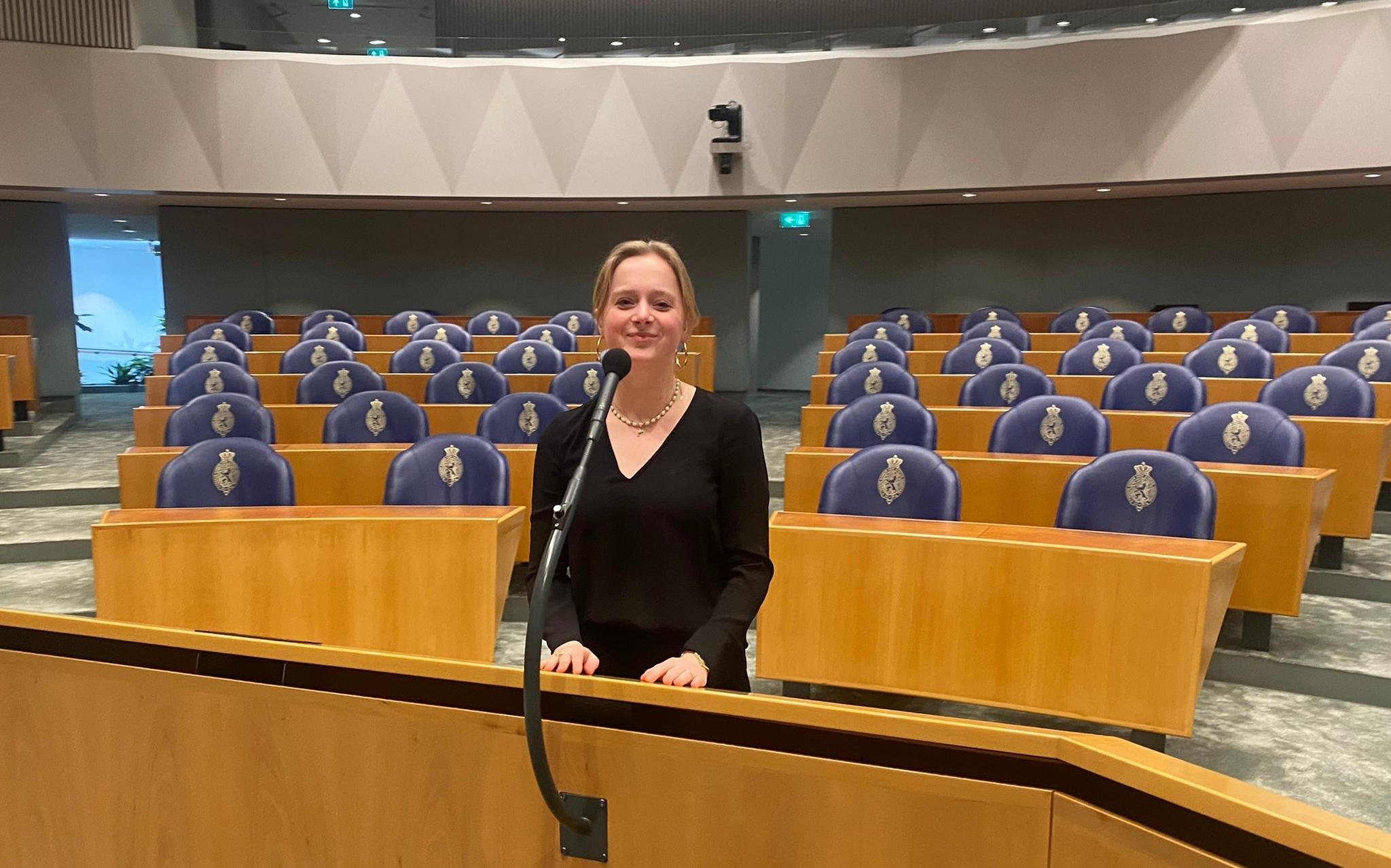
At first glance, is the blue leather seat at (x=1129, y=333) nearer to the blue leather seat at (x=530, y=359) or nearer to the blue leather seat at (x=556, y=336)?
the blue leather seat at (x=530, y=359)

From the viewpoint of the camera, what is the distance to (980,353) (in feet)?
22.7

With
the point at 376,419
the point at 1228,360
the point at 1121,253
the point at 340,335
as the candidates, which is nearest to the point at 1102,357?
the point at 1228,360

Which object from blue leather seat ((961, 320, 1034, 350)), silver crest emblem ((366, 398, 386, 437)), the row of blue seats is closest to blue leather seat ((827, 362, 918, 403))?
silver crest emblem ((366, 398, 386, 437))

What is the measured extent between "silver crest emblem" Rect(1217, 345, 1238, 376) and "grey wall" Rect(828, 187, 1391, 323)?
5630 millimetres

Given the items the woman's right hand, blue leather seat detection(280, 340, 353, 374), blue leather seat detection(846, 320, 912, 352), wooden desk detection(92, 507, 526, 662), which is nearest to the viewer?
the woman's right hand

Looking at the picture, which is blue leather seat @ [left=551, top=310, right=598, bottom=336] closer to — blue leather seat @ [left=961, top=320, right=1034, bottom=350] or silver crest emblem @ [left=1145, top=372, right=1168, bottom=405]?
blue leather seat @ [left=961, top=320, right=1034, bottom=350]

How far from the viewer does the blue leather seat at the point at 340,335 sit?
28.6ft

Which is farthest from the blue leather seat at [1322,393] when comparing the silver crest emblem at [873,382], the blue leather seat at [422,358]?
the blue leather seat at [422,358]

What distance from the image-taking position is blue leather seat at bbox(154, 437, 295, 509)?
3514 mm

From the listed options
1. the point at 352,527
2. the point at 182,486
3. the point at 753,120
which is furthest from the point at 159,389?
the point at 753,120

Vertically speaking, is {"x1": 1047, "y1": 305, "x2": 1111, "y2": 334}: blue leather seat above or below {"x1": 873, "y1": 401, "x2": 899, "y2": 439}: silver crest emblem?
above

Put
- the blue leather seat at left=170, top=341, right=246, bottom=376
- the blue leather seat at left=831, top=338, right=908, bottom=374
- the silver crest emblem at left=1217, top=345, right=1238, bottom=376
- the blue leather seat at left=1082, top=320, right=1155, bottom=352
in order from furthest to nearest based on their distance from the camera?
the blue leather seat at left=1082, top=320, right=1155, bottom=352
the blue leather seat at left=170, top=341, right=246, bottom=376
the blue leather seat at left=831, top=338, right=908, bottom=374
the silver crest emblem at left=1217, top=345, right=1238, bottom=376

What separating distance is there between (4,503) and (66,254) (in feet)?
22.7

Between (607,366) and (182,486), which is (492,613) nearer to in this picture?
(182,486)
